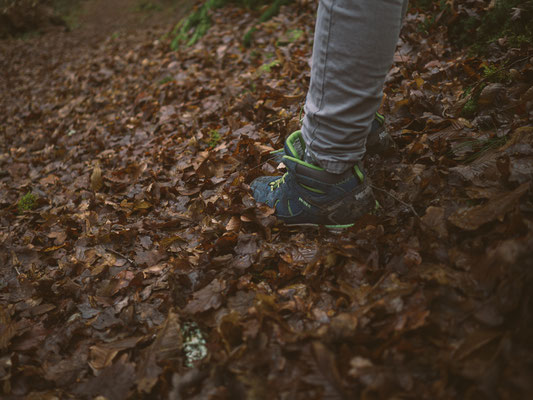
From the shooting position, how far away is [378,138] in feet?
6.74

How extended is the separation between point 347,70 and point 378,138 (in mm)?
800

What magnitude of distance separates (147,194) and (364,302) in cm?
197

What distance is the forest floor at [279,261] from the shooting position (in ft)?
3.99

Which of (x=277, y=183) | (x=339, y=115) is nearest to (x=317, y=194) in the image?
(x=277, y=183)

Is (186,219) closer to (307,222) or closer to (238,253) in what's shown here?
(238,253)

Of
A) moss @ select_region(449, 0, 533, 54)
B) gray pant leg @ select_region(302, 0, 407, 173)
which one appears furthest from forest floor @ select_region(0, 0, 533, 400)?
gray pant leg @ select_region(302, 0, 407, 173)

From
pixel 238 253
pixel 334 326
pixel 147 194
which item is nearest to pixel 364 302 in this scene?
pixel 334 326

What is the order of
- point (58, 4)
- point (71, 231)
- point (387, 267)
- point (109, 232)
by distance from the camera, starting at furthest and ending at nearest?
point (58, 4) → point (71, 231) → point (109, 232) → point (387, 267)

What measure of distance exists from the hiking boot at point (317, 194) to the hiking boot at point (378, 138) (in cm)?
35

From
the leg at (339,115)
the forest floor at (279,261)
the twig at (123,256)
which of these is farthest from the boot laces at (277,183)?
the twig at (123,256)

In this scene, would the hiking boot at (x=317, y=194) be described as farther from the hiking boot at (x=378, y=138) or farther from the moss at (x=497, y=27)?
the moss at (x=497, y=27)

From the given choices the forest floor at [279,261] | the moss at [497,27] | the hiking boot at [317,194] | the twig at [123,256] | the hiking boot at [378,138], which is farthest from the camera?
the moss at [497,27]

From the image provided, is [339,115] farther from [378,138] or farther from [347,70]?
[378,138]

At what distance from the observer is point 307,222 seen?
197 centimetres
